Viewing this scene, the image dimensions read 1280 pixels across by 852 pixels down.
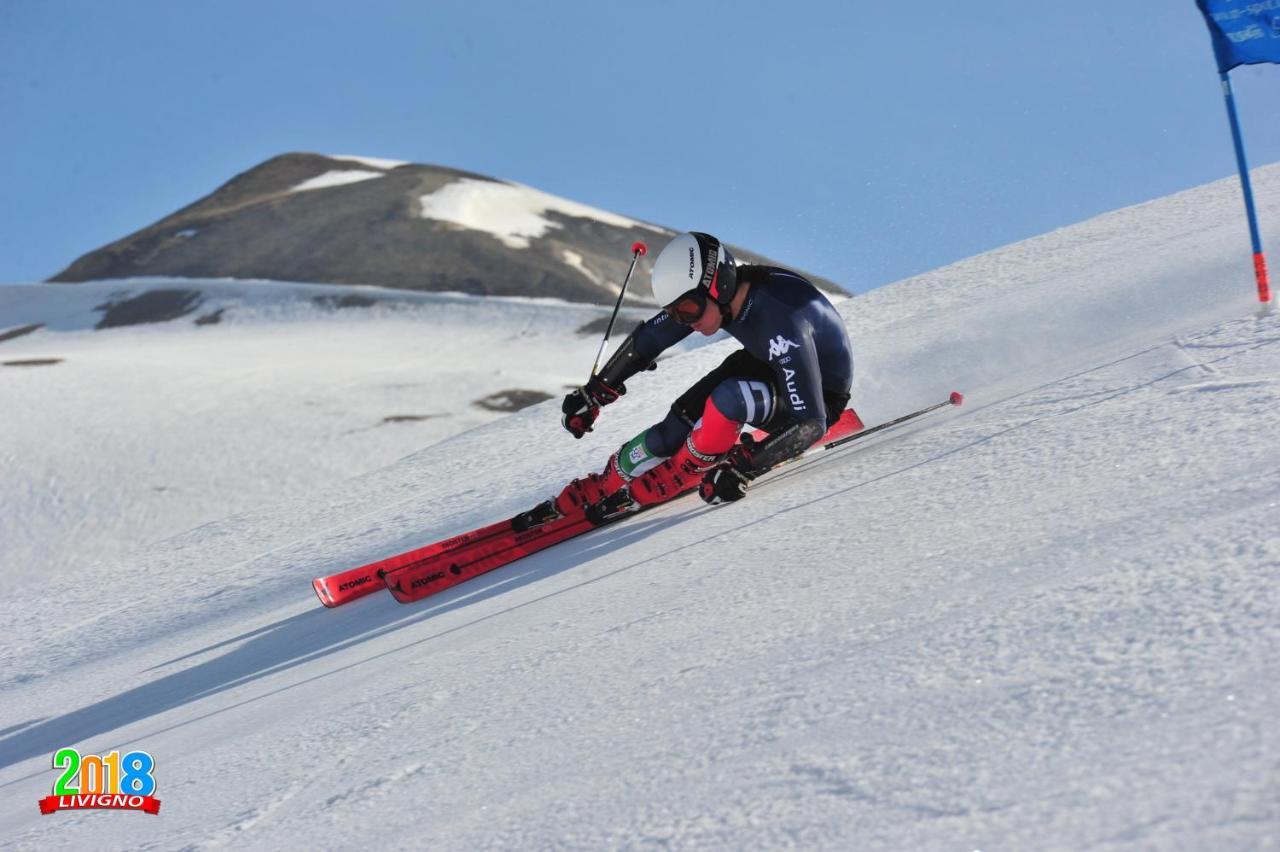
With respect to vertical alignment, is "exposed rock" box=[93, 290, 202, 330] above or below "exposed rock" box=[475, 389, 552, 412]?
above

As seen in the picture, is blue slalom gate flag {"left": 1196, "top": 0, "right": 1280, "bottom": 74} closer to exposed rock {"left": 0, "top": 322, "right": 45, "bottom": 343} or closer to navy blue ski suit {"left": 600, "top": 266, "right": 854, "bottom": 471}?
navy blue ski suit {"left": 600, "top": 266, "right": 854, "bottom": 471}

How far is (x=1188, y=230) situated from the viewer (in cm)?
1066

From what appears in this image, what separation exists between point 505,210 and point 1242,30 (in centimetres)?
5073

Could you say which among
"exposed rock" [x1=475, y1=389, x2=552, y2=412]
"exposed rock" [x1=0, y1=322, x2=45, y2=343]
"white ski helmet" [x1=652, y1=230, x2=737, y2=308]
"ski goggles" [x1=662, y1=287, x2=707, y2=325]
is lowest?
"ski goggles" [x1=662, y1=287, x2=707, y2=325]

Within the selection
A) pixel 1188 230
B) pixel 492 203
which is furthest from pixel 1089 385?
pixel 492 203

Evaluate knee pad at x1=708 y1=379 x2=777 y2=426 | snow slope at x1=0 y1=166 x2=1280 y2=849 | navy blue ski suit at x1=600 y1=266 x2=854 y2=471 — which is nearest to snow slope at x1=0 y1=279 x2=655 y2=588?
navy blue ski suit at x1=600 y1=266 x2=854 y2=471

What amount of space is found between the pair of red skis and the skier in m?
0.12

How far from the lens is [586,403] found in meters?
7.04

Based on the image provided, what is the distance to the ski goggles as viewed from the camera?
6.10m

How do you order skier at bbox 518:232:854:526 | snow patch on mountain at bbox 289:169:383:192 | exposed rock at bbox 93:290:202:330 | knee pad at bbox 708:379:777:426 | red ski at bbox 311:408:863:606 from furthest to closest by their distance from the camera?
snow patch on mountain at bbox 289:169:383:192 → exposed rock at bbox 93:290:202:330 → red ski at bbox 311:408:863:606 → knee pad at bbox 708:379:777:426 → skier at bbox 518:232:854:526

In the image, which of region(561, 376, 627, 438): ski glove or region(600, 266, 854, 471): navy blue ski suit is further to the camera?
region(561, 376, 627, 438): ski glove

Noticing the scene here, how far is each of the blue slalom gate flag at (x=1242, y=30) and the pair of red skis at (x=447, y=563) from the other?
3391 mm

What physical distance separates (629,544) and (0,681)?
4.00 m

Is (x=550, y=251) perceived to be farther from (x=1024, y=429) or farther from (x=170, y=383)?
(x=1024, y=429)
